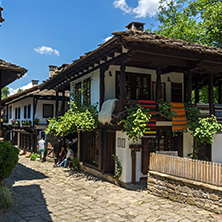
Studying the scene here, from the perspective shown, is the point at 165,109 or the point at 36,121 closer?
the point at 165,109

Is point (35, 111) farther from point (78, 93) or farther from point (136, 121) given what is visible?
point (136, 121)

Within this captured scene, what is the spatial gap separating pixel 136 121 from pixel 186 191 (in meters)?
2.75

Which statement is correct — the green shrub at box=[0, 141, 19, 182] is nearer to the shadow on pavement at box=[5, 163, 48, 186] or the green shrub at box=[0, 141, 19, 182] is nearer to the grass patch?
the grass patch

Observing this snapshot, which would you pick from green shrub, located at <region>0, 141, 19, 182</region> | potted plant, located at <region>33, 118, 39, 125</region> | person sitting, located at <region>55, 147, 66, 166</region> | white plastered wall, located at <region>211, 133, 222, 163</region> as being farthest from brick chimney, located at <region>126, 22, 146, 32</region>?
potted plant, located at <region>33, 118, 39, 125</region>

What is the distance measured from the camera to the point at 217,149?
39.5 feet

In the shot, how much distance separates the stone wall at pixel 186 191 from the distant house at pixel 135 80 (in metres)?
1.49

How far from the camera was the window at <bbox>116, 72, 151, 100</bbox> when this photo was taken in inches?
461

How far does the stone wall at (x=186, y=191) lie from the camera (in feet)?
22.6

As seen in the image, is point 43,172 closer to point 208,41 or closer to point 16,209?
point 16,209

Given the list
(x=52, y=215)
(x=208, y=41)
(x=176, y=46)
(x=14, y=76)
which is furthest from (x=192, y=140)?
(x=208, y=41)

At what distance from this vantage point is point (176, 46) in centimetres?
905

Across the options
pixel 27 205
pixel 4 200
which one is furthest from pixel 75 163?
pixel 4 200

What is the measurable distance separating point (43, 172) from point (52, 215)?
7093 millimetres

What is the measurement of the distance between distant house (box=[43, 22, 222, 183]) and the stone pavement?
55.4 inches
